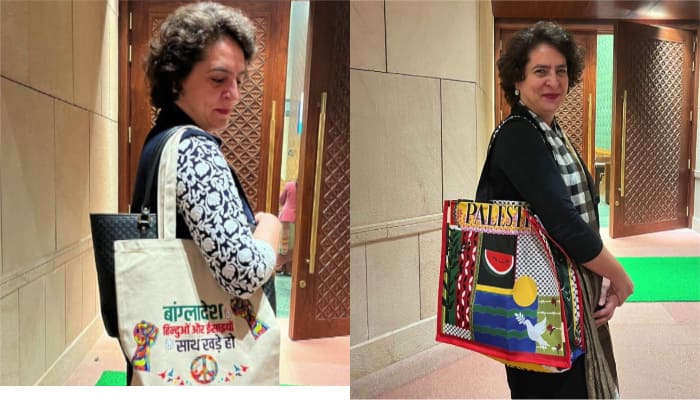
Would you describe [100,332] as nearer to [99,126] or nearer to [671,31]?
[99,126]

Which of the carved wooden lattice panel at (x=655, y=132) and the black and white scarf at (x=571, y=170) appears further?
the carved wooden lattice panel at (x=655, y=132)

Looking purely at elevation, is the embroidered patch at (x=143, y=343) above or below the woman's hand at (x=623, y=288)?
below

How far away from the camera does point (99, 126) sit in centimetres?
153

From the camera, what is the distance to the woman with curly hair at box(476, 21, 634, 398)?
1314 mm

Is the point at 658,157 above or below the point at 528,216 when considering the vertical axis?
above

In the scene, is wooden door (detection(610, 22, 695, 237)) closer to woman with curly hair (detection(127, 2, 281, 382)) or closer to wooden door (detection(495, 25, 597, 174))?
wooden door (detection(495, 25, 597, 174))

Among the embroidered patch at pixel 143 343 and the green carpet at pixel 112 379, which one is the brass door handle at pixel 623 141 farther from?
the green carpet at pixel 112 379

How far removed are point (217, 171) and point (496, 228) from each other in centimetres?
68

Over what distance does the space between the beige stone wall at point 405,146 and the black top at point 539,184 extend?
18 centimetres

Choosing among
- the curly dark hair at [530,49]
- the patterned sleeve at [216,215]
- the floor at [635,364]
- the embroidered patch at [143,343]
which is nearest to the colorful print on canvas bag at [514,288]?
the floor at [635,364]

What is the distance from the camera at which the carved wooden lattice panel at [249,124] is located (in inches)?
59.3

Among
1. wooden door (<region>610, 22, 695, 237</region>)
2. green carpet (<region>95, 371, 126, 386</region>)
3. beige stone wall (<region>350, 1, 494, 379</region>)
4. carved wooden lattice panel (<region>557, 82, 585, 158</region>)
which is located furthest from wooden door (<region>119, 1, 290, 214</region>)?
wooden door (<region>610, 22, 695, 237</region>)

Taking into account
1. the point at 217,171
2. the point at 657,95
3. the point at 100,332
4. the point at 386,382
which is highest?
the point at 657,95

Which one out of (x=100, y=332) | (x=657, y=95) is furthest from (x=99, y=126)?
(x=657, y=95)
